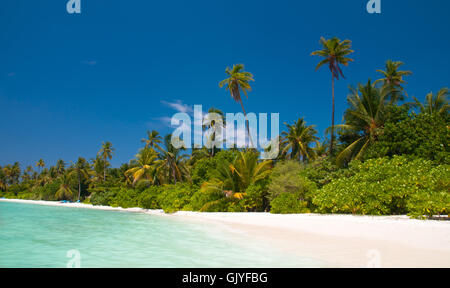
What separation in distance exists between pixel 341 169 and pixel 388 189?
609 cm

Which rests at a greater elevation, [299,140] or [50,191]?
[299,140]

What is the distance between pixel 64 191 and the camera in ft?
191

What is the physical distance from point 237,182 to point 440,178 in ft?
42.0

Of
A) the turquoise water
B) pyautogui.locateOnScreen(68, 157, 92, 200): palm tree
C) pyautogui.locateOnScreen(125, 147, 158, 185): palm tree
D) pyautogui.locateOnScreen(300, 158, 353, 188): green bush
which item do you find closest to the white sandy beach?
the turquoise water

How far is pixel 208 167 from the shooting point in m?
27.8

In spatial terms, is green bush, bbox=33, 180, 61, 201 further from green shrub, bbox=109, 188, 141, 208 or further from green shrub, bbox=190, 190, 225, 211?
green shrub, bbox=190, 190, 225, 211

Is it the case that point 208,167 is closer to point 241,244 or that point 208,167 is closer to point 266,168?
point 266,168

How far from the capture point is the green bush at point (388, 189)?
1214 cm

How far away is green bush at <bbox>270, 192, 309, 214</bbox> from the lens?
18.0 metres

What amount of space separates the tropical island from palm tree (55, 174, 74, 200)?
24977 millimetres

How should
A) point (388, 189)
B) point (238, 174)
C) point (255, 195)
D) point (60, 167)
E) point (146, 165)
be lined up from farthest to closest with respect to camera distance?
point (60, 167) < point (146, 165) < point (238, 174) < point (255, 195) < point (388, 189)

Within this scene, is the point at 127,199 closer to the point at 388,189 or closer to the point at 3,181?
the point at 388,189

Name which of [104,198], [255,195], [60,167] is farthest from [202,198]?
[60,167]
